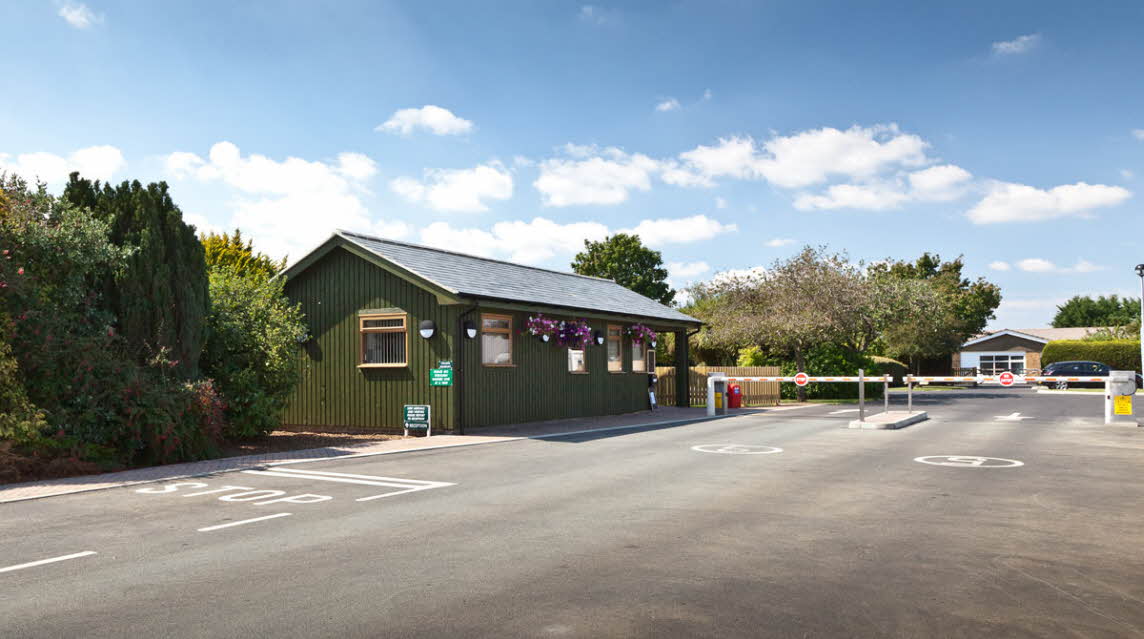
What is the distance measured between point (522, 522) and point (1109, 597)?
15.3 feet

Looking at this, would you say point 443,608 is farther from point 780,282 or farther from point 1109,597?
point 780,282

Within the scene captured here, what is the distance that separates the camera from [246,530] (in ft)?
24.6

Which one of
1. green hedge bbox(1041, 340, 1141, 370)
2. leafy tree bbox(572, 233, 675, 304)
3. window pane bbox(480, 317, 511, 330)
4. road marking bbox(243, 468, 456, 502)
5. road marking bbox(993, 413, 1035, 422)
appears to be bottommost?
road marking bbox(993, 413, 1035, 422)

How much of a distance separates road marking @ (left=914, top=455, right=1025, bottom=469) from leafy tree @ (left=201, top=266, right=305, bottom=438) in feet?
37.9

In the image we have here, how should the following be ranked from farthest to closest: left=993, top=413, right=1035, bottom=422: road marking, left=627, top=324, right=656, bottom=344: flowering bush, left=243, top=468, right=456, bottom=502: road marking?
left=627, top=324, right=656, bottom=344: flowering bush → left=993, top=413, right=1035, bottom=422: road marking → left=243, top=468, right=456, bottom=502: road marking

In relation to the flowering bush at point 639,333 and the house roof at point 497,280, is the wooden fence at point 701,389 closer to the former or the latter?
the house roof at point 497,280

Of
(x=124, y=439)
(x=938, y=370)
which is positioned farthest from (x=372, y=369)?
(x=938, y=370)

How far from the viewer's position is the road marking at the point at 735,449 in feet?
45.1

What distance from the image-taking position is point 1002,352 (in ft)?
220

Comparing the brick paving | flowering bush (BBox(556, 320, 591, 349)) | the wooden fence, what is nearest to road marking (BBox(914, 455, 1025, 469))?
the brick paving

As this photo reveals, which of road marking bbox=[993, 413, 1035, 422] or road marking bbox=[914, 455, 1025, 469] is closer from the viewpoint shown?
road marking bbox=[914, 455, 1025, 469]

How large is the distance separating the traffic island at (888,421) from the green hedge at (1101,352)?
125 feet

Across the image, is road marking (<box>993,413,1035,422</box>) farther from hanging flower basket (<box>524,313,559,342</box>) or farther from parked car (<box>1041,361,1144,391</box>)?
parked car (<box>1041,361,1144,391</box>)

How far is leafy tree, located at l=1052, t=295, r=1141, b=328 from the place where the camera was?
9162 cm
